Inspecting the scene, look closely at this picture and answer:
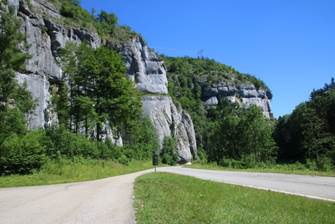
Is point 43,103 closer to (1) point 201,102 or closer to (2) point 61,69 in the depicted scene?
(2) point 61,69

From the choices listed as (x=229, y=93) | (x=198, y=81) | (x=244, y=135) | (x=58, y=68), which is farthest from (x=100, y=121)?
(x=198, y=81)

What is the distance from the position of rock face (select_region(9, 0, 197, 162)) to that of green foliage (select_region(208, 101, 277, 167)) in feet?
63.9

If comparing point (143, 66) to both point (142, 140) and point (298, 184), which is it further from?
point (298, 184)

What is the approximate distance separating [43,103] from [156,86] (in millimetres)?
54184

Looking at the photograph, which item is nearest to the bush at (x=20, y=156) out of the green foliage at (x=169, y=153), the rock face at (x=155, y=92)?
the rock face at (x=155, y=92)

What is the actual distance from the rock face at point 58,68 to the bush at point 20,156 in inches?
224

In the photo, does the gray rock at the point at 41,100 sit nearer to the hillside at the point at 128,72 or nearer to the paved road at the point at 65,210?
the hillside at the point at 128,72

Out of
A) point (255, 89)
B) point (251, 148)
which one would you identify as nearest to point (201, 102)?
point (255, 89)

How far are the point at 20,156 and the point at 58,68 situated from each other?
28183 millimetres

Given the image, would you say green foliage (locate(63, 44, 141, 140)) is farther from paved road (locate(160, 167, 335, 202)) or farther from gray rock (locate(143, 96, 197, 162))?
gray rock (locate(143, 96, 197, 162))

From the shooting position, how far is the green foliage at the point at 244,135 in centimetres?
6331

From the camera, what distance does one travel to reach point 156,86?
319 feet

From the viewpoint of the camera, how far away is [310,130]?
196 feet

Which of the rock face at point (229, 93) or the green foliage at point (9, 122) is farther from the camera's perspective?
the rock face at point (229, 93)
